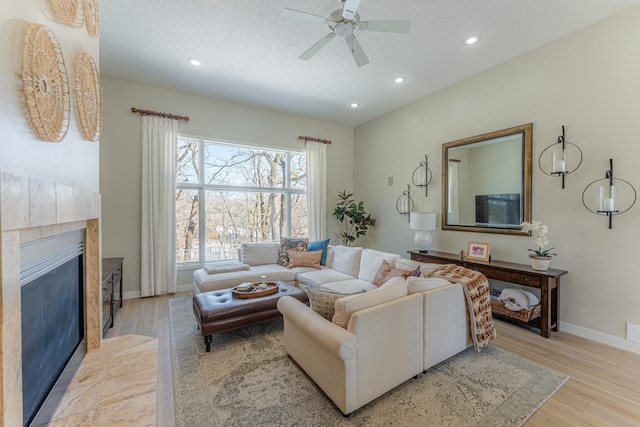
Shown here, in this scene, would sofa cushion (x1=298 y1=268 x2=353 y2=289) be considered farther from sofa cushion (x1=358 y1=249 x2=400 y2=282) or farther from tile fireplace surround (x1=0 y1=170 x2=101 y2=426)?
tile fireplace surround (x1=0 y1=170 x2=101 y2=426)

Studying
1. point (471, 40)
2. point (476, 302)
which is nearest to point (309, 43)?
point (471, 40)

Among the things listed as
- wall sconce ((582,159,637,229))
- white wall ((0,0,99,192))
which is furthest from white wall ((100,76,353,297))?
wall sconce ((582,159,637,229))

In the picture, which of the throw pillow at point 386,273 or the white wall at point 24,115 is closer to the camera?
the white wall at point 24,115

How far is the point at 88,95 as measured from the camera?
1.68 metres

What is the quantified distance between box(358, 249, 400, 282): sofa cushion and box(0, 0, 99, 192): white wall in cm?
299

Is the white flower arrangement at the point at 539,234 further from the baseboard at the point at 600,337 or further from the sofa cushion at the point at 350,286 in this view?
the sofa cushion at the point at 350,286

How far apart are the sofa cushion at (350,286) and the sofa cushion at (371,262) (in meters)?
0.13

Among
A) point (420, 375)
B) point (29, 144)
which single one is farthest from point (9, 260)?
point (420, 375)

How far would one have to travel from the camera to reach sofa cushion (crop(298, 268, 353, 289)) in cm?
349

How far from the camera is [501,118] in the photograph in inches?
134

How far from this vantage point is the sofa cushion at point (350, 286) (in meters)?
3.11

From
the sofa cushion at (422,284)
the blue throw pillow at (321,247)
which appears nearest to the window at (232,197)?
the blue throw pillow at (321,247)

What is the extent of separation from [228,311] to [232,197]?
2.69 metres

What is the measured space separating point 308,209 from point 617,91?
4356 mm
